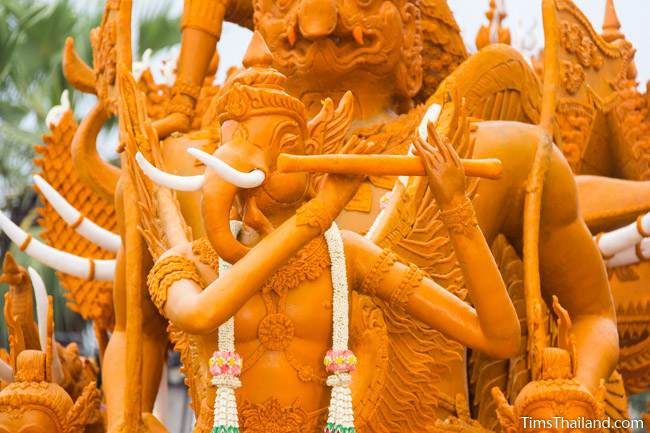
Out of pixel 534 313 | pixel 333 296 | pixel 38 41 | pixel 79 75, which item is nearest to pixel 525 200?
pixel 534 313

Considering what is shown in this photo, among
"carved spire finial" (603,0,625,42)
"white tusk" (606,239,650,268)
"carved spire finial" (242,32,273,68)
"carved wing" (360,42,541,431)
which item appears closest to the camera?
"carved spire finial" (242,32,273,68)

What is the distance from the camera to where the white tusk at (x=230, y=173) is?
3.48 meters

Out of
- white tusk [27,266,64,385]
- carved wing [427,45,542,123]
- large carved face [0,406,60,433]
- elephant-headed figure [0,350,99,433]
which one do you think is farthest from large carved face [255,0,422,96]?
large carved face [0,406,60,433]

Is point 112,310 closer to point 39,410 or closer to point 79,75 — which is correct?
point 79,75

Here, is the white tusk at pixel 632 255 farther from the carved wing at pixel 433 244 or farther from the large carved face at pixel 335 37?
the large carved face at pixel 335 37

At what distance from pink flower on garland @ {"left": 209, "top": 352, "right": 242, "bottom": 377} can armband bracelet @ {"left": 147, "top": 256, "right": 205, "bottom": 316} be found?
0.21 m

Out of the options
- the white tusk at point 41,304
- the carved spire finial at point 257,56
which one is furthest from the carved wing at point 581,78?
the white tusk at point 41,304

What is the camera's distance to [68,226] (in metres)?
5.63

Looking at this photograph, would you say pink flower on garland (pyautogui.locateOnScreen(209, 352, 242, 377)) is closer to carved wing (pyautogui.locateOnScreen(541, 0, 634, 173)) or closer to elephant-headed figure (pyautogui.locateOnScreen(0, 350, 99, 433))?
elephant-headed figure (pyautogui.locateOnScreen(0, 350, 99, 433))

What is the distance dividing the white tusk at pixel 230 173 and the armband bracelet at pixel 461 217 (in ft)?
1.54

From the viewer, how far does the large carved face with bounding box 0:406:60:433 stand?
4.18 meters

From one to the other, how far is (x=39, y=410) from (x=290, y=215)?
3.50 ft

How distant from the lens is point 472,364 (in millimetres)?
4836

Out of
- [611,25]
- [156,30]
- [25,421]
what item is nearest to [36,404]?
[25,421]
